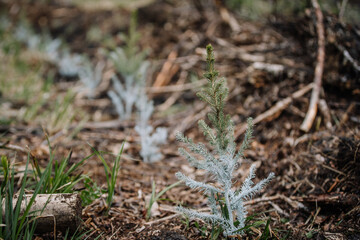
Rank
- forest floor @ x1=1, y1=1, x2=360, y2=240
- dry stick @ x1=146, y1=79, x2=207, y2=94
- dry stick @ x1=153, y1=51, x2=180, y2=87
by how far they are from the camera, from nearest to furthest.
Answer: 1. forest floor @ x1=1, y1=1, x2=360, y2=240
2. dry stick @ x1=146, y1=79, x2=207, y2=94
3. dry stick @ x1=153, y1=51, x2=180, y2=87

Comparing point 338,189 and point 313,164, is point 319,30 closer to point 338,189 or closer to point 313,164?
point 313,164

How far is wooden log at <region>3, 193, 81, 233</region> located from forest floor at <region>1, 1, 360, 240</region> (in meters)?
0.16

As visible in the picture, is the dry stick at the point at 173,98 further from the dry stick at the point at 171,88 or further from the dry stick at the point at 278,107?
the dry stick at the point at 278,107

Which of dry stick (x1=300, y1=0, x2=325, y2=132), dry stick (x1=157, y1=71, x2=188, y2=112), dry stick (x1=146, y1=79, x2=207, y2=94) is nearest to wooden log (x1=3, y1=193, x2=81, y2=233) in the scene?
dry stick (x1=300, y1=0, x2=325, y2=132)

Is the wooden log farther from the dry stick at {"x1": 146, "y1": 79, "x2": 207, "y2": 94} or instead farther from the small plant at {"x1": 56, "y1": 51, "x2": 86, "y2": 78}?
the small plant at {"x1": 56, "y1": 51, "x2": 86, "y2": 78}

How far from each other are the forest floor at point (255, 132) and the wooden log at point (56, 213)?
0.51ft

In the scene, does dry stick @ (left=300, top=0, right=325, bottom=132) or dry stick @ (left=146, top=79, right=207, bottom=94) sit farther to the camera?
dry stick @ (left=146, top=79, right=207, bottom=94)

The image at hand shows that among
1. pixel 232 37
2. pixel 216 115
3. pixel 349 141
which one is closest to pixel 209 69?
pixel 216 115

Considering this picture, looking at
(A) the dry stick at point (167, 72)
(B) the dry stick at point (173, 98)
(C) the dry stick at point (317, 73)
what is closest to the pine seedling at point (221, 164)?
(C) the dry stick at point (317, 73)

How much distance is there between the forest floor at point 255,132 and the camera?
1424 millimetres

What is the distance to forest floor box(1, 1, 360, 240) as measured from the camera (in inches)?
56.1

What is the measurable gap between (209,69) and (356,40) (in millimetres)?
1705

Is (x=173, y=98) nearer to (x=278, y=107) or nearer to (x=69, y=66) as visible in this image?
(x=278, y=107)

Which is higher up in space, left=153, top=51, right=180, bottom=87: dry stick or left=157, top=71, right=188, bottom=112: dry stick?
left=153, top=51, right=180, bottom=87: dry stick
